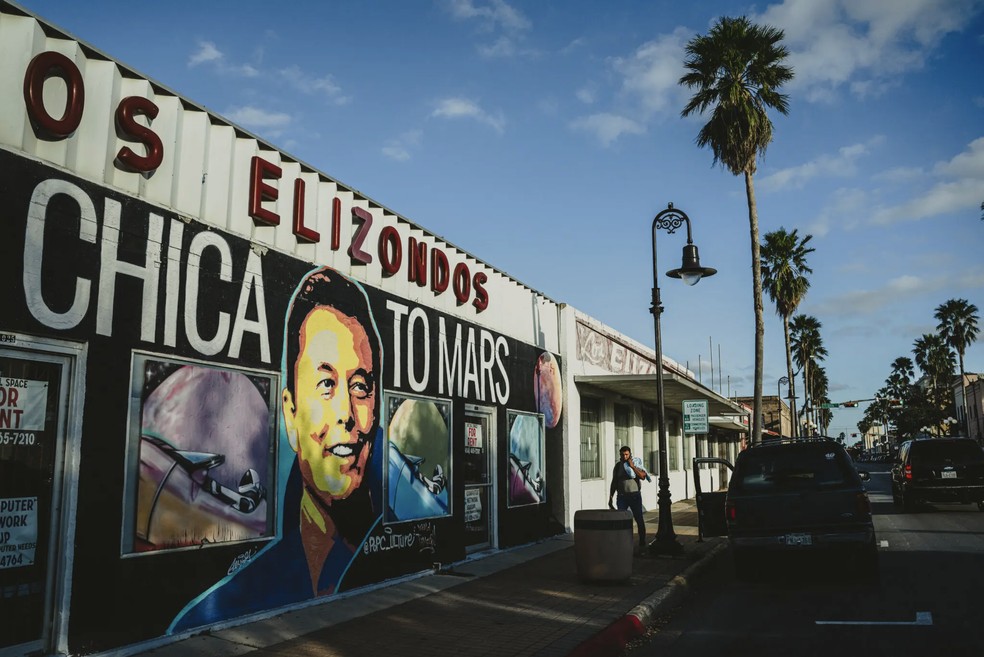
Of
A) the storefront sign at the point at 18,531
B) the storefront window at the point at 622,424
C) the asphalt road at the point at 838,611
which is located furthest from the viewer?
the storefront window at the point at 622,424

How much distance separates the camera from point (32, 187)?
19.1 ft

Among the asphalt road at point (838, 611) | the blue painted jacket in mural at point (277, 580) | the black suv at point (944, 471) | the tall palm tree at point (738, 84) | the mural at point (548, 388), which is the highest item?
the tall palm tree at point (738, 84)

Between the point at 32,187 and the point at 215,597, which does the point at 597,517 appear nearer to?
the point at 215,597

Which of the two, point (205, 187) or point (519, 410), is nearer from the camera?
point (205, 187)

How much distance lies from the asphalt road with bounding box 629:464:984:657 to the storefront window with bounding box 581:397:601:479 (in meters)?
5.29

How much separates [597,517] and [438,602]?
7.48 ft

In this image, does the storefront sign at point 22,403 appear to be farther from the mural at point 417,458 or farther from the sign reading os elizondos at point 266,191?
the mural at point 417,458

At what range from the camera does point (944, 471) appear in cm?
1900

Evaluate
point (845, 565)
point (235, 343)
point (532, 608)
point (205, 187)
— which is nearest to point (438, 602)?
point (532, 608)

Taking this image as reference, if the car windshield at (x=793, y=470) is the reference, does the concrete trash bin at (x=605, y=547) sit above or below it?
below

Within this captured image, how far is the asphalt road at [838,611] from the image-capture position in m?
6.80

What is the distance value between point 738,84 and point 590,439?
37.0 feet

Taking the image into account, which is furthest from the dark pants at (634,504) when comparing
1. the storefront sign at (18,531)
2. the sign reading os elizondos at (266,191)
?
the storefront sign at (18,531)

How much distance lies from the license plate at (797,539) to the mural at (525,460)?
5.10m
